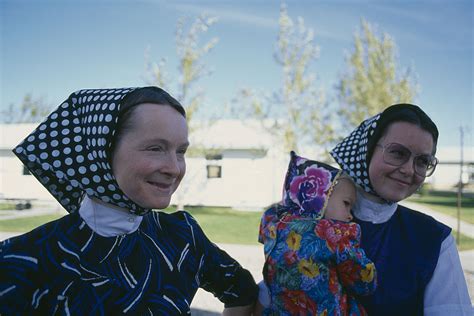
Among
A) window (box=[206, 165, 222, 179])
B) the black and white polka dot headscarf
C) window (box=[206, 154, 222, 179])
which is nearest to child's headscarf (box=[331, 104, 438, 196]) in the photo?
the black and white polka dot headscarf

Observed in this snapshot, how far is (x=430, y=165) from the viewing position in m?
2.00

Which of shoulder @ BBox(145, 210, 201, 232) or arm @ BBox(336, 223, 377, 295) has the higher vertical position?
shoulder @ BBox(145, 210, 201, 232)

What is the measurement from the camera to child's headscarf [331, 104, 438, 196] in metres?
1.95

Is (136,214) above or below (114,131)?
below

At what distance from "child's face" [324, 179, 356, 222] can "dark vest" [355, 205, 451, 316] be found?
0.47 ft

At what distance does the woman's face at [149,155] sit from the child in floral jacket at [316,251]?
70 cm

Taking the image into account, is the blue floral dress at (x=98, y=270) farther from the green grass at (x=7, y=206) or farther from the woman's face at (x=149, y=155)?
the green grass at (x=7, y=206)

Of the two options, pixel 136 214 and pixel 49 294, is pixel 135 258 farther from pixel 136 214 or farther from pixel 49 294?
pixel 49 294

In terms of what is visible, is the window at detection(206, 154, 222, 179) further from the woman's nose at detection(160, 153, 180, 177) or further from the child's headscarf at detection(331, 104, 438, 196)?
the woman's nose at detection(160, 153, 180, 177)

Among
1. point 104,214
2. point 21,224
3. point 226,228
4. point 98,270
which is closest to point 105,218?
point 104,214

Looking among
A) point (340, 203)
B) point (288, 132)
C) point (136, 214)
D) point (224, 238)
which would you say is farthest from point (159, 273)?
point (288, 132)

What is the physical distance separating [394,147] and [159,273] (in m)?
1.13

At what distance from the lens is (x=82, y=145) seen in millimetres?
1529

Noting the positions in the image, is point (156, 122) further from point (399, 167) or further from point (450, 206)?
point (450, 206)
